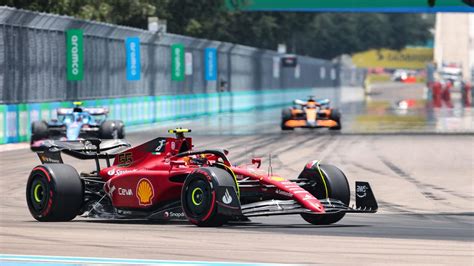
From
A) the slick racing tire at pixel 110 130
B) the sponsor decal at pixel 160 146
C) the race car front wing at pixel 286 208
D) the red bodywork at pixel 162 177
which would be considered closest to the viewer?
the race car front wing at pixel 286 208

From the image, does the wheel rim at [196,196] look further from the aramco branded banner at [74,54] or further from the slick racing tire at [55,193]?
the aramco branded banner at [74,54]

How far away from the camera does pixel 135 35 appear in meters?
46.6

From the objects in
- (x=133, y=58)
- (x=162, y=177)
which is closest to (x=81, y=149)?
(x=162, y=177)

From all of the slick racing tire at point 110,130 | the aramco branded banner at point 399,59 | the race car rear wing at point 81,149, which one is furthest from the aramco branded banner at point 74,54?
the aramco branded banner at point 399,59

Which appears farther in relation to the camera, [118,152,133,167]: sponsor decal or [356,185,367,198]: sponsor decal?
[118,152,133,167]: sponsor decal

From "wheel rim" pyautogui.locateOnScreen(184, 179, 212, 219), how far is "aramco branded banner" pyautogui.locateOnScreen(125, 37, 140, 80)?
32.8 m

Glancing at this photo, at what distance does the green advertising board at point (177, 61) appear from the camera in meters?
52.3

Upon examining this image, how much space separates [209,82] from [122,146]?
46.2 metres

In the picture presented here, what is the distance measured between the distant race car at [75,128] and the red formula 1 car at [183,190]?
606 inches

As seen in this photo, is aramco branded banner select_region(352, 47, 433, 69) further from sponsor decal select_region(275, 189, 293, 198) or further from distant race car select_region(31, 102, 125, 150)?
sponsor decal select_region(275, 189, 293, 198)

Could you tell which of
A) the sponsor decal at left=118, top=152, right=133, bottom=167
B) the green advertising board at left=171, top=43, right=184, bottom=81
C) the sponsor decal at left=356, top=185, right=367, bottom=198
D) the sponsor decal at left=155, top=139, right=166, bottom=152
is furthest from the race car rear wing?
the green advertising board at left=171, top=43, right=184, bottom=81

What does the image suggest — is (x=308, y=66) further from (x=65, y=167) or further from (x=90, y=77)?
(x=65, y=167)

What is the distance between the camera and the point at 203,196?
1276 cm

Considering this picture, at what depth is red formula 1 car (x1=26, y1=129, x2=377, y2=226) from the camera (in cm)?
1285
